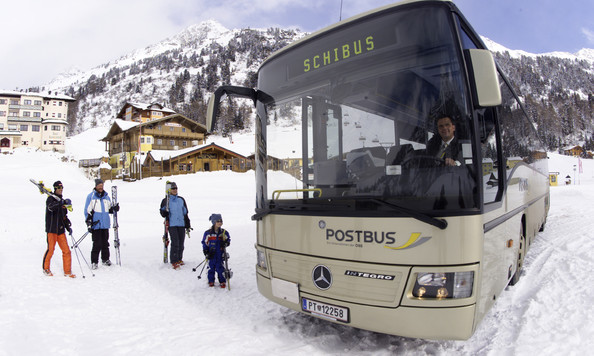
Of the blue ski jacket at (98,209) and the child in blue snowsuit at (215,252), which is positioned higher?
the blue ski jacket at (98,209)

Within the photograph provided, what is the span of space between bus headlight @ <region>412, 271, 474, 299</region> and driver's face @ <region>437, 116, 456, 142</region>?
3.67ft

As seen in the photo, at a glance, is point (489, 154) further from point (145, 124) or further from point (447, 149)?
point (145, 124)

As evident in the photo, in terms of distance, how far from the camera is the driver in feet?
9.56

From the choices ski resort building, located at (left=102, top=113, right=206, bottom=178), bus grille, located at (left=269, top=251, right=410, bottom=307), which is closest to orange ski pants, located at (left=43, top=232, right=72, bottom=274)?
bus grille, located at (left=269, top=251, right=410, bottom=307)

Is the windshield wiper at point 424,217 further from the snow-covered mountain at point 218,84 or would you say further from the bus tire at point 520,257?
the snow-covered mountain at point 218,84

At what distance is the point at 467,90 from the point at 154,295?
5.33 metres

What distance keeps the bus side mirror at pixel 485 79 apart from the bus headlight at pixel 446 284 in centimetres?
138

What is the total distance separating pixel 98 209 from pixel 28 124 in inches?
3354

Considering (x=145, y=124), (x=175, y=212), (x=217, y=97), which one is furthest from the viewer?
(x=145, y=124)

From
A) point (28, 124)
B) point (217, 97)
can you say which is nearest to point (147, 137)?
point (28, 124)

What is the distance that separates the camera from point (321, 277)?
3400mm

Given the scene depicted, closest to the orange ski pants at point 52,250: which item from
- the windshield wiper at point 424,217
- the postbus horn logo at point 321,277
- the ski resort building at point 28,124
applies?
the postbus horn logo at point 321,277

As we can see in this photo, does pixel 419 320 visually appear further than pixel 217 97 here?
No

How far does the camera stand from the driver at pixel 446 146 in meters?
2.91
